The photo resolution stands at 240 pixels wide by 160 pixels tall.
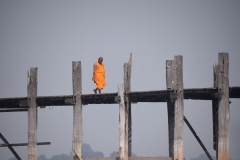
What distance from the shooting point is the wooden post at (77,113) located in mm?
16859

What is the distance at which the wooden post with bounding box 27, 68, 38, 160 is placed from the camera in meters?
17.5

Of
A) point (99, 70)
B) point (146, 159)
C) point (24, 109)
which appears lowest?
point (146, 159)

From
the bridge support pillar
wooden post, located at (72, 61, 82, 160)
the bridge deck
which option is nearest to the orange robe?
the bridge deck

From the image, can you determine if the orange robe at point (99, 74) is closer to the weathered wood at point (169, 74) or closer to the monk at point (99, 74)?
the monk at point (99, 74)

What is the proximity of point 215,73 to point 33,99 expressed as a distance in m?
5.13

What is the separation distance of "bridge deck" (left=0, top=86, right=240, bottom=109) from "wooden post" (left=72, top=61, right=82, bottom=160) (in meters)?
0.20

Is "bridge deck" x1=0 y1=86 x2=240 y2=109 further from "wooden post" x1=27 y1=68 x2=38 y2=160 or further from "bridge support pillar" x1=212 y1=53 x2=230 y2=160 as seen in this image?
"bridge support pillar" x1=212 y1=53 x2=230 y2=160

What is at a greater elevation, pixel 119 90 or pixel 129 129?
pixel 119 90

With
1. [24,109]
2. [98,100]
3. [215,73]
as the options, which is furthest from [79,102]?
[215,73]

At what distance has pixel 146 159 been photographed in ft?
54.2

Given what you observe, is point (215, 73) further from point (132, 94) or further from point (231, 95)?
point (132, 94)

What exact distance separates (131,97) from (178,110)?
2.03m

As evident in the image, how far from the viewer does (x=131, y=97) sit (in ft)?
58.1

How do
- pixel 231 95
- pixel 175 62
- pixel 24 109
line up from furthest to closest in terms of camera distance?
pixel 24 109 < pixel 231 95 < pixel 175 62
